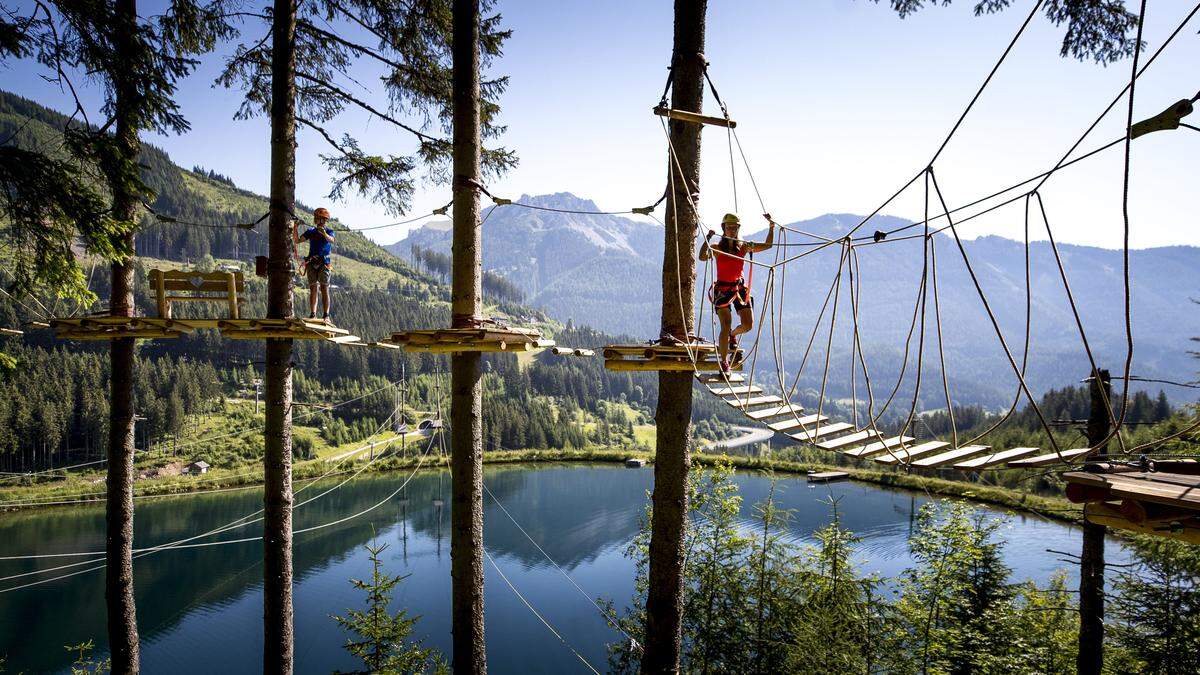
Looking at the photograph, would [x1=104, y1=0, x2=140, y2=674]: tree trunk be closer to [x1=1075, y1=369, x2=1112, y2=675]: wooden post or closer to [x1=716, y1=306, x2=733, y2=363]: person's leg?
[x1=716, y1=306, x2=733, y2=363]: person's leg

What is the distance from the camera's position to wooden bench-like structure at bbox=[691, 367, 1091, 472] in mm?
3000

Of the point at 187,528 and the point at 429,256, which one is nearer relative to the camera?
the point at 187,528

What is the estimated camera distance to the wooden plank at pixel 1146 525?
7.75 ft

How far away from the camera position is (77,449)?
42.8 metres

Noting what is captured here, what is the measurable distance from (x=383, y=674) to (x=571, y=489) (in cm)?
3173

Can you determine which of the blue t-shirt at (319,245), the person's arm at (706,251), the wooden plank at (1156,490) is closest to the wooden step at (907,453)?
the wooden plank at (1156,490)

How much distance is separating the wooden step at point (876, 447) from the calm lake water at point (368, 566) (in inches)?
356

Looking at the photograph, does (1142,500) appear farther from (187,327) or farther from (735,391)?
(187,327)

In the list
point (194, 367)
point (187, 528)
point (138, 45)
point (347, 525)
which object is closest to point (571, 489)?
point (347, 525)

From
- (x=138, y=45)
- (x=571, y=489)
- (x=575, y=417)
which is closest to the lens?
(x=138, y=45)

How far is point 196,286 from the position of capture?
6.05 meters

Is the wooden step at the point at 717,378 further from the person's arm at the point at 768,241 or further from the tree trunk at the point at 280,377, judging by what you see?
the tree trunk at the point at 280,377

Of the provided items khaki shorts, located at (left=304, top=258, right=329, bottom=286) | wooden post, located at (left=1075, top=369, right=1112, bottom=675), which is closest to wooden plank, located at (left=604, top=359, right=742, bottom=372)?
khaki shorts, located at (left=304, top=258, right=329, bottom=286)

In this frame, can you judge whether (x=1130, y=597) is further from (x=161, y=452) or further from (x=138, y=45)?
(x=161, y=452)
